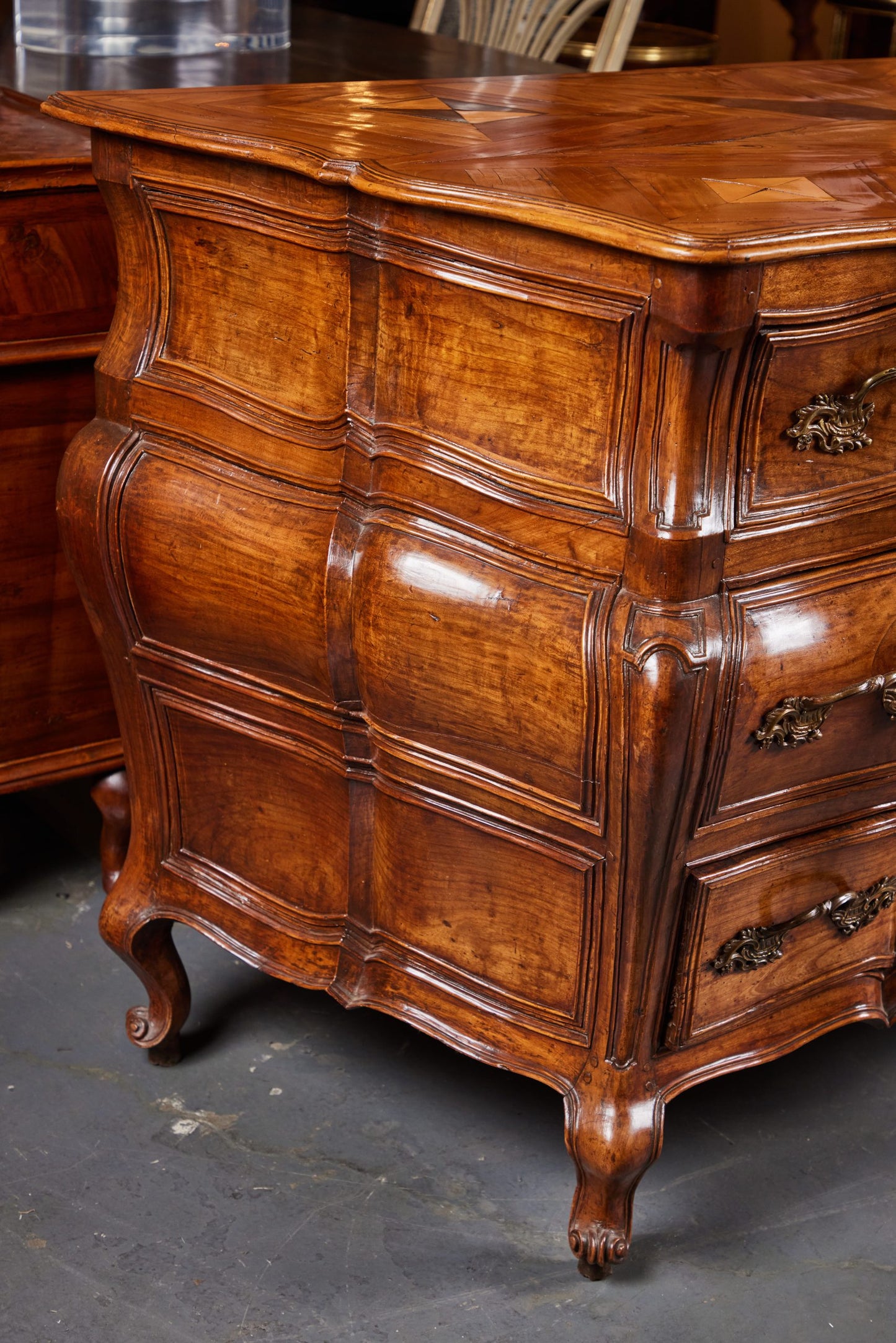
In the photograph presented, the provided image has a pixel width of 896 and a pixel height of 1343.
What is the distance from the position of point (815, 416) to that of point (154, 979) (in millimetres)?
958

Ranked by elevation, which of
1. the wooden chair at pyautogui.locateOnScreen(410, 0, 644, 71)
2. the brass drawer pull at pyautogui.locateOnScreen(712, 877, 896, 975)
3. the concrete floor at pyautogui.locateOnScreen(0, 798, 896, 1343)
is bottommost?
the concrete floor at pyautogui.locateOnScreen(0, 798, 896, 1343)

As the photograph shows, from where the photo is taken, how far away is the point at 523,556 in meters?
1.25

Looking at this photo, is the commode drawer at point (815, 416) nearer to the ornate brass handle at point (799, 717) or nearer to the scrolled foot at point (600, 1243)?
the ornate brass handle at point (799, 717)

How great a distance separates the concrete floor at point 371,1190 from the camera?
145 cm

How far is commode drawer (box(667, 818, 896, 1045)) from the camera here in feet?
4.49

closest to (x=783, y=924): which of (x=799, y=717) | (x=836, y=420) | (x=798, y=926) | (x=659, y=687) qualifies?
(x=798, y=926)

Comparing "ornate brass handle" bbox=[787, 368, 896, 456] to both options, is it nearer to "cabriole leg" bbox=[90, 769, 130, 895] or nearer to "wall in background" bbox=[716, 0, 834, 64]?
"cabriole leg" bbox=[90, 769, 130, 895]

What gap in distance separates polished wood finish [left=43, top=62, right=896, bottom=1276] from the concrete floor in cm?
13

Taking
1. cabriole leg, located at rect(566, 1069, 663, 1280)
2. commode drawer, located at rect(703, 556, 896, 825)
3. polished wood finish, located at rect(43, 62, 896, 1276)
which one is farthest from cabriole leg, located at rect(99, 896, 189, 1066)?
commode drawer, located at rect(703, 556, 896, 825)

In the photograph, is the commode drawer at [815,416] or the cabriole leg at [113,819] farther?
the cabriole leg at [113,819]

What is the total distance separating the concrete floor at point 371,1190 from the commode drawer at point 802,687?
1.61ft

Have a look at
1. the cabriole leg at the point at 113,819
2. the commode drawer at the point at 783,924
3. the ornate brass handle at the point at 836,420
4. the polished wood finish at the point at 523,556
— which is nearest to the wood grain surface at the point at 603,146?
the polished wood finish at the point at 523,556

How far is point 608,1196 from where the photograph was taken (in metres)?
1.40

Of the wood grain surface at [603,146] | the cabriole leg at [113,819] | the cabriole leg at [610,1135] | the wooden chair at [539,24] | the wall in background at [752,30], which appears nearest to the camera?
the wood grain surface at [603,146]
